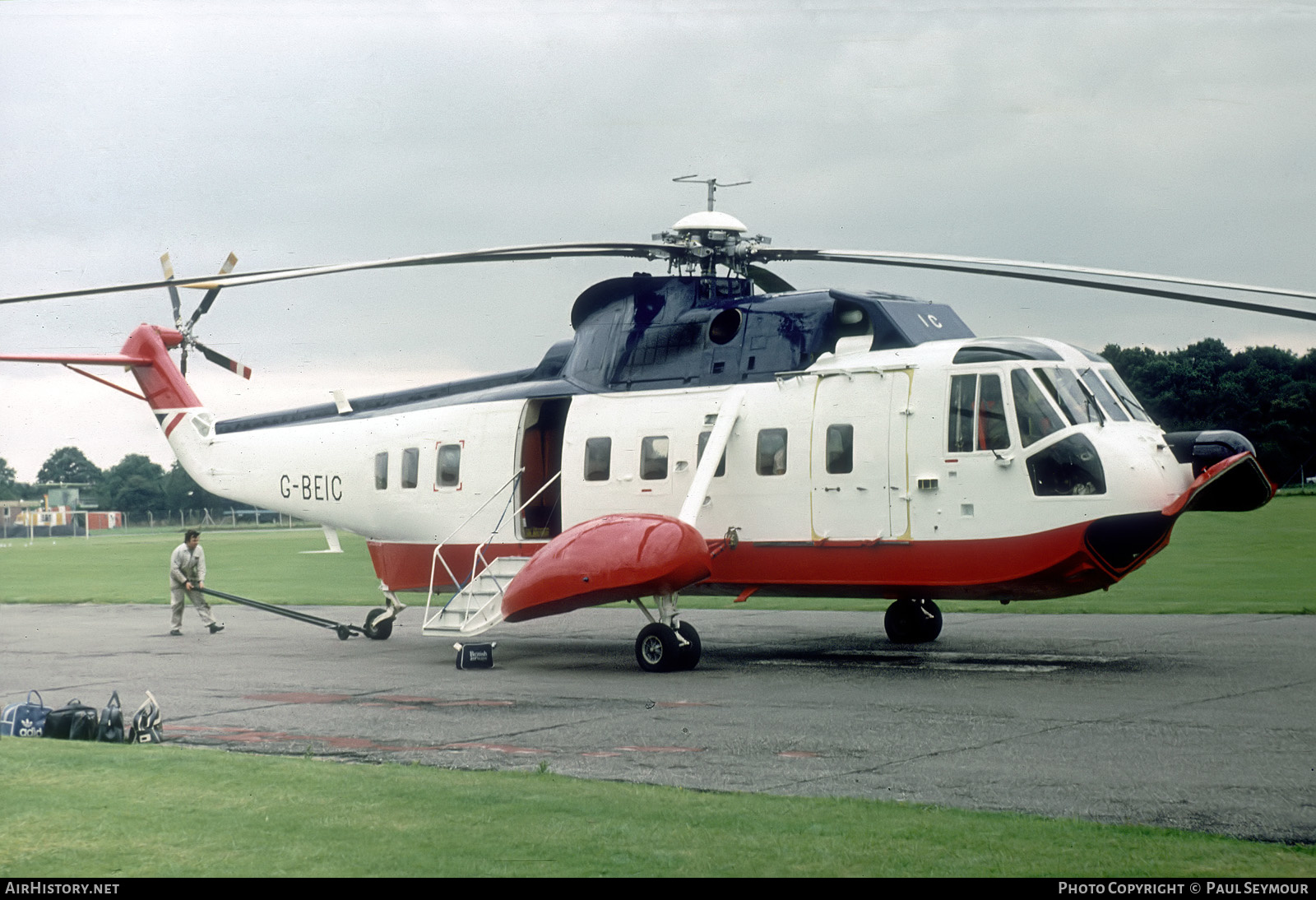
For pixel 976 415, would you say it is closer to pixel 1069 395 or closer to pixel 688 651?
pixel 1069 395

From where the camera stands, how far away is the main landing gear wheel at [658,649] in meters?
14.9

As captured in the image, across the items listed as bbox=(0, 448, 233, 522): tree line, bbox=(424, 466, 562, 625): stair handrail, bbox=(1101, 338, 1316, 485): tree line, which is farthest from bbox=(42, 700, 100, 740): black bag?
bbox=(0, 448, 233, 522): tree line

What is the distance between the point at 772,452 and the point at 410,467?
19.4 feet

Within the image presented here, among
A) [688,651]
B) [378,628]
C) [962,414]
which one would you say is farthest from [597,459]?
[378,628]

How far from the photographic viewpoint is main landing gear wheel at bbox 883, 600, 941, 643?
17.4 meters

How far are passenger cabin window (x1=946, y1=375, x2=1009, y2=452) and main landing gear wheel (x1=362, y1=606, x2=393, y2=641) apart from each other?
9.64 meters

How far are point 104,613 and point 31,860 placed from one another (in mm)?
21944

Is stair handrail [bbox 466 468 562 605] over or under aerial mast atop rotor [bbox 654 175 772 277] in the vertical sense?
under

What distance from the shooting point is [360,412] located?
1988 centimetres

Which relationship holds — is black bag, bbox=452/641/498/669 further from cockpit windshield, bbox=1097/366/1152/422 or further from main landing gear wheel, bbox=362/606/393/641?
cockpit windshield, bbox=1097/366/1152/422

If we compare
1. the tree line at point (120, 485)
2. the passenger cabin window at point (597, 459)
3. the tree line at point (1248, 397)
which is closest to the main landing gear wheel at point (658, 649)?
the passenger cabin window at point (597, 459)

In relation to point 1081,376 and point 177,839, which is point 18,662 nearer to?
point 177,839

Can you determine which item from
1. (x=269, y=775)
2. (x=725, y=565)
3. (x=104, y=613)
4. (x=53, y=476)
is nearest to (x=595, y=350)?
(x=725, y=565)

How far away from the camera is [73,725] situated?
1009 centimetres
